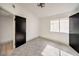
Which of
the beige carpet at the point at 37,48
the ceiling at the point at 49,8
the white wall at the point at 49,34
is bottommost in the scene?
the beige carpet at the point at 37,48

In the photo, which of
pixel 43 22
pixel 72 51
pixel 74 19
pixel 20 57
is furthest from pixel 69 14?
pixel 20 57

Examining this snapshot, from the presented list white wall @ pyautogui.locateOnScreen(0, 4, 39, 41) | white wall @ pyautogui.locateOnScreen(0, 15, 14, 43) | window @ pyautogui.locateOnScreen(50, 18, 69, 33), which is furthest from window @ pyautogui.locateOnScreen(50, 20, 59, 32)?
white wall @ pyautogui.locateOnScreen(0, 15, 14, 43)

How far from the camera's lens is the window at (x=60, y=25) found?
1.86 m

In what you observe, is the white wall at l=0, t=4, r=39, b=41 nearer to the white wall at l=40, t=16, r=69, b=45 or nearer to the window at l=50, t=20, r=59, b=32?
the white wall at l=40, t=16, r=69, b=45

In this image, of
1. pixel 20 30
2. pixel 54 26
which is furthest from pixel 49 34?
pixel 20 30

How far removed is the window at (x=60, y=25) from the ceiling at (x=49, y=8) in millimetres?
185

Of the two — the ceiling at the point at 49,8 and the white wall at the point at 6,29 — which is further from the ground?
the ceiling at the point at 49,8

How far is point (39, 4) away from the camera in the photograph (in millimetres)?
1692

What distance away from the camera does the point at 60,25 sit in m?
1.89

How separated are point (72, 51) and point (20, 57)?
1041mm

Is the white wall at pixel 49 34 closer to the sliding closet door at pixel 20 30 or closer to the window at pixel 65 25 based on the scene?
the window at pixel 65 25

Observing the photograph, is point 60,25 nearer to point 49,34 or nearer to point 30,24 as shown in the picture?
point 49,34

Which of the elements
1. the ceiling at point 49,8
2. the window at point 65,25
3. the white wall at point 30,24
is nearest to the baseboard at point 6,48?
the white wall at point 30,24

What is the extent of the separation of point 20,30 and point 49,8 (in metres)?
0.78
